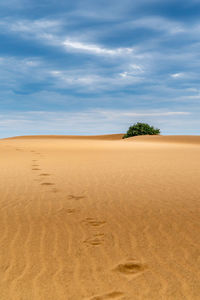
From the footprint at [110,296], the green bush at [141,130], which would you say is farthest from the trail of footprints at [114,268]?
the green bush at [141,130]

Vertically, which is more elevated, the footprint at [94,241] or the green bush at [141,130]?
the green bush at [141,130]

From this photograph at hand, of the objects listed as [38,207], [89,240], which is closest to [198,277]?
[89,240]

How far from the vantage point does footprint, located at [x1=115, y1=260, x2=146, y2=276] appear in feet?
12.6

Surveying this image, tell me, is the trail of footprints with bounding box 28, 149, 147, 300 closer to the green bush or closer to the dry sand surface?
the dry sand surface

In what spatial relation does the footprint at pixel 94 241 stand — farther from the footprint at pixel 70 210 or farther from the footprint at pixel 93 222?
the footprint at pixel 70 210

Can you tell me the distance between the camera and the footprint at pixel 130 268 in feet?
12.6

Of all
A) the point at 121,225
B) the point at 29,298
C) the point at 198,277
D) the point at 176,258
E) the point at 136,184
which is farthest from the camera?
the point at 136,184

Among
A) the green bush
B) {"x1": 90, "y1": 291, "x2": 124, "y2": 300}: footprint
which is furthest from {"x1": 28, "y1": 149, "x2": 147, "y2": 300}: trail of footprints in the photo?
Answer: the green bush

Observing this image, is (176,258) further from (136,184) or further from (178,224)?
(136,184)

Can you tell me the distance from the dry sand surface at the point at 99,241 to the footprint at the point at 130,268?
0.04 feet

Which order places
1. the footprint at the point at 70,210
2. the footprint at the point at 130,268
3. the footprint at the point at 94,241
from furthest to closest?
the footprint at the point at 70,210
the footprint at the point at 94,241
the footprint at the point at 130,268

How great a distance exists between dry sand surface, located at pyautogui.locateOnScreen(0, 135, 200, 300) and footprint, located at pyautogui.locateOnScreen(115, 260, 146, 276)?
A: 13mm

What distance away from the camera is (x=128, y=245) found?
4.71 m

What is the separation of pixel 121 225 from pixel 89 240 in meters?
0.92
